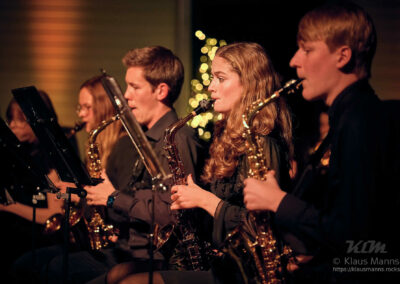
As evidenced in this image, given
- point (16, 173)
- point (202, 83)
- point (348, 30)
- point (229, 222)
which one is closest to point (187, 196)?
point (229, 222)

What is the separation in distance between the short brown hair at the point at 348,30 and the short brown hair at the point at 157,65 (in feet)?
6.10

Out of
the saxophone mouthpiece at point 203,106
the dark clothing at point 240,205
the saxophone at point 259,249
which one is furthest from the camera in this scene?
the saxophone mouthpiece at point 203,106

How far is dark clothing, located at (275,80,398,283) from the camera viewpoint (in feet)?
6.74

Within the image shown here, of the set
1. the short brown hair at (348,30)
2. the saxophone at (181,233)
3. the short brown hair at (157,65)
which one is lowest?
the saxophone at (181,233)

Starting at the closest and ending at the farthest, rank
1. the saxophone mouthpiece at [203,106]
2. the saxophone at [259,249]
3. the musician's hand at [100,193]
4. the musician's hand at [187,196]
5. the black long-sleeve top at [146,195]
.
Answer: the saxophone at [259,249]
the musician's hand at [187,196]
the saxophone mouthpiece at [203,106]
the black long-sleeve top at [146,195]
the musician's hand at [100,193]

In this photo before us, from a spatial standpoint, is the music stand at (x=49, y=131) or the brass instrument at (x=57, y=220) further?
the brass instrument at (x=57, y=220)

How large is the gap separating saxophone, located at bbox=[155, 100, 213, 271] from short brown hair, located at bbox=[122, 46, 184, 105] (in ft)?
2.14

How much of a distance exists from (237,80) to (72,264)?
76.8 inches

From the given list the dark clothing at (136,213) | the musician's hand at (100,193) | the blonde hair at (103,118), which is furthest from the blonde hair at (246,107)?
the blonde hair at (103,118)

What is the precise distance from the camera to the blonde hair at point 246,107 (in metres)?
3.11

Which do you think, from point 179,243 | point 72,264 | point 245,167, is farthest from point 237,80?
point 72,264

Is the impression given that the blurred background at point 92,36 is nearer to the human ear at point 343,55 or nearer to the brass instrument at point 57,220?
the brass instrument at point 57,220

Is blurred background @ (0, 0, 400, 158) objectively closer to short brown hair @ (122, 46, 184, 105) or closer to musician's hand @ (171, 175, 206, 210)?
short brown hair @ (122, 46, 184, 105)

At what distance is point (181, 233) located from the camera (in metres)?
3.39
